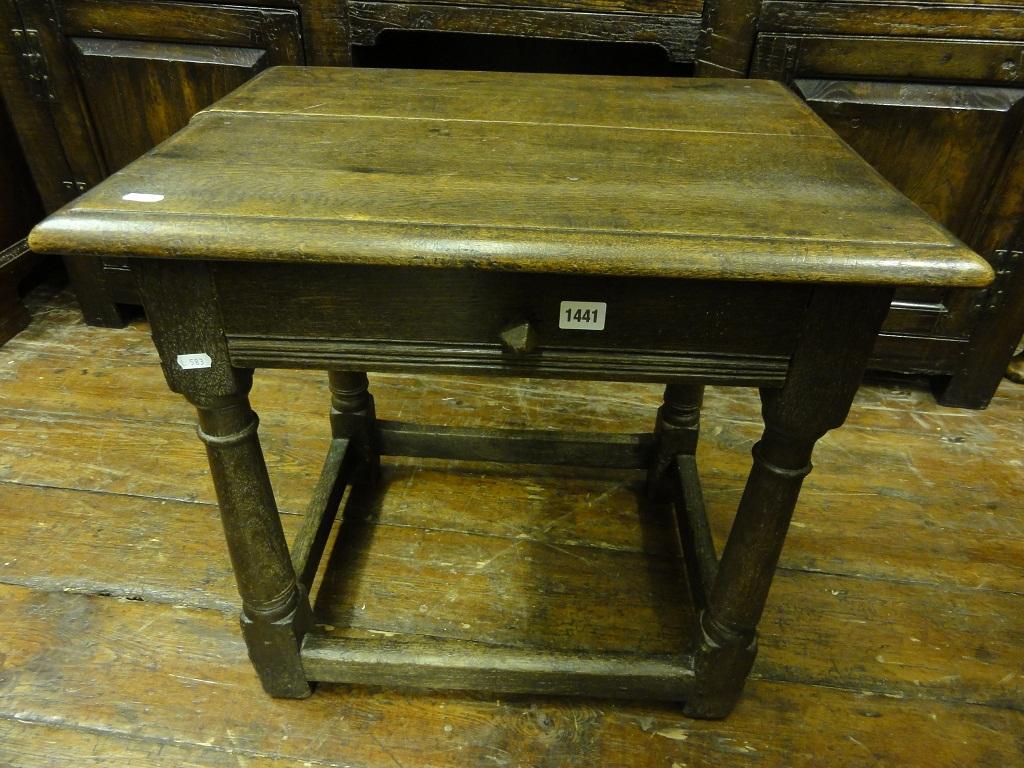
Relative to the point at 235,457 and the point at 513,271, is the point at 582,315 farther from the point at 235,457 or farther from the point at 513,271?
the point at 235,457

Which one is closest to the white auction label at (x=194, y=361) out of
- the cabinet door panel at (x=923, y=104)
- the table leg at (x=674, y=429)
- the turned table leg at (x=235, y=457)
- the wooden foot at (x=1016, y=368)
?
the turned table leg at (x=235, y=457)

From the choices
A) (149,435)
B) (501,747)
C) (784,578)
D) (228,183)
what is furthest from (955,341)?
(149,435)

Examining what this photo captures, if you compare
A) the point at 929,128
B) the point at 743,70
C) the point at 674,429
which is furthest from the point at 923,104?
the point at 674,429

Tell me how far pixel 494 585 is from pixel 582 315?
0.64 m

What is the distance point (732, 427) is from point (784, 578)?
0.44m

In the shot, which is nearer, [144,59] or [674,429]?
[674,429]

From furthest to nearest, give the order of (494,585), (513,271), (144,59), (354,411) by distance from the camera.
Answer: (144,59)
(354,411)
(494,585)
(513,271)

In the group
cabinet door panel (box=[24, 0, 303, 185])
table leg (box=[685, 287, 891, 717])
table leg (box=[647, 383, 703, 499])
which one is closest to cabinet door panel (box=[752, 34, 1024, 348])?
table leg (box=[647, 383, 703, 499])

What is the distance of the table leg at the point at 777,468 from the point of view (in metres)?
0.65

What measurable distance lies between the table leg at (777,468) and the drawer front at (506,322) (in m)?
0.03

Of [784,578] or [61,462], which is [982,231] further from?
[61,462]

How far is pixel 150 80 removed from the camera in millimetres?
1467

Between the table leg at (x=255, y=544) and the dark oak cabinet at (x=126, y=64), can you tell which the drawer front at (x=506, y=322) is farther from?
the dark oak cabinet at (x=126, y=64)

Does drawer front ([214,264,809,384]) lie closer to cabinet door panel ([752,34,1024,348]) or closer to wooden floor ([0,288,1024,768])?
wooden floor ([0,288,1024,768])
